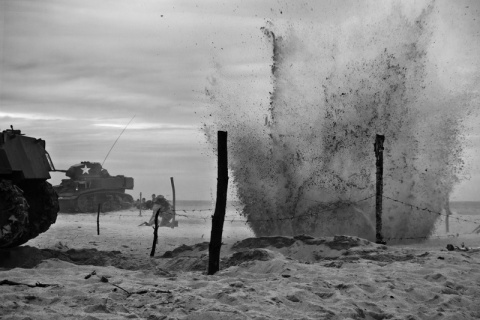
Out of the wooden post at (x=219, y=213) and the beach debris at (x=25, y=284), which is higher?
the wooden post at (x=219, y=213)

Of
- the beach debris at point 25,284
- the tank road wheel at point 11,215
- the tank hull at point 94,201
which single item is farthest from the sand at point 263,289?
the tank hull at point 94,201

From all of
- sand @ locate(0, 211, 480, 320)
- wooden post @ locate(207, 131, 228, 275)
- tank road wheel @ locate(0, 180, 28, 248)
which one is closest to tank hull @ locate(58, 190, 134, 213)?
tank road wheel @ locate(0, 180, 28, 248)

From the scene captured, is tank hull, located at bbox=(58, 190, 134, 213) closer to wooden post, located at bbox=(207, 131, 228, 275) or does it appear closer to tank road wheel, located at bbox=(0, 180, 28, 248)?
tank road wheel, located at bbox=(0, 180, 28, 248)

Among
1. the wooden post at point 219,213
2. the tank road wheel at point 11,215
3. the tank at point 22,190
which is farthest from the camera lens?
the tank at point 22,190

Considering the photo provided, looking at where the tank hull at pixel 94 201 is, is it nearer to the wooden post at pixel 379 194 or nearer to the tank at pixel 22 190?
the tank at pixel 22 190

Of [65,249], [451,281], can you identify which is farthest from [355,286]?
[65,249]

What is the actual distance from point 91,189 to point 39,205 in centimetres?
2637

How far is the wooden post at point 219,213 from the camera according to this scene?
33.3ft

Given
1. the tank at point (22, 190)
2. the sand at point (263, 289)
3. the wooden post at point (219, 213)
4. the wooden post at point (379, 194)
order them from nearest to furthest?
the sand at point (263, 289) < the wooden post at point (219, 213) < the tank at point (22, 190) < the wooden post at point (379, 194)

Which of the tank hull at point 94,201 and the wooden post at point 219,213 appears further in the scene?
the tank hull at point 94,201

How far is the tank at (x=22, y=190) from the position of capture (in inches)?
520

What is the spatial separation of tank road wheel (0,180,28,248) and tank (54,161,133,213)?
27.9 meters

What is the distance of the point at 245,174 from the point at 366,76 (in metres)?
5.29

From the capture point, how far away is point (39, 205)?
16.2 metres
